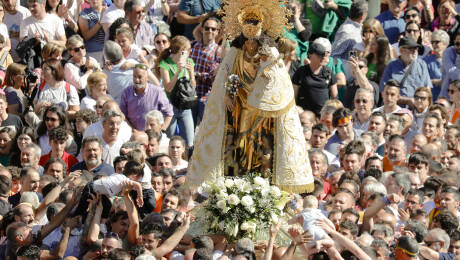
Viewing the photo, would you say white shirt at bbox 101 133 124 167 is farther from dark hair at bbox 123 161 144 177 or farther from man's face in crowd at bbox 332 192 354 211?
man's face in crowd at bbox 332 192 354 211

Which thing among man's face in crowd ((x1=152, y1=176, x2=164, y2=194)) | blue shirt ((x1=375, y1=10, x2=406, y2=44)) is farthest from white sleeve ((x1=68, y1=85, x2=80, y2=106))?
blue shirt ((x1=375, y1=10, x2=406, y2=44))

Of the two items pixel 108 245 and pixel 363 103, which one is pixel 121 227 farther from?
pixel 363 103

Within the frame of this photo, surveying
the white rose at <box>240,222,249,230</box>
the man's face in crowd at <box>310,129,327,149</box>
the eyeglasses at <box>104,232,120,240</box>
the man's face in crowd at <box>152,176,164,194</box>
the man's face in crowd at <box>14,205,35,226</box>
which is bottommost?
the man's face in crowd at <box>310,129,327,149</box>

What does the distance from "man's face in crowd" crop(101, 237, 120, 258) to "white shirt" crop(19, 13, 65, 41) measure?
234 inches

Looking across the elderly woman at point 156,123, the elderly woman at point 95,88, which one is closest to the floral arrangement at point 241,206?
the elderly woman at point 156,123

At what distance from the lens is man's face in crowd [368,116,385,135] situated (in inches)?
607

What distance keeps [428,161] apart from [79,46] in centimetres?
466

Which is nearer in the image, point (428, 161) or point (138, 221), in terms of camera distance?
point (138, 221)

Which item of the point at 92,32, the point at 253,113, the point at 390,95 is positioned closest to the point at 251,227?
the point at 253,113

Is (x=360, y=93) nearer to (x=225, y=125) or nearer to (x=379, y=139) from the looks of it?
(x=379, y=139)

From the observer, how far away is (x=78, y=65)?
1598 centimetres

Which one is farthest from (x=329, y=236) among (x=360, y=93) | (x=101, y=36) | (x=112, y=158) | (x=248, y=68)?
(x=101, y=36)

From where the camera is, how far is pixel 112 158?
14.1 meters

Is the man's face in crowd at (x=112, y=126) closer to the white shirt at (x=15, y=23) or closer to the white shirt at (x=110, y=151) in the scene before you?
the white shirt at (x=110, y=151)
